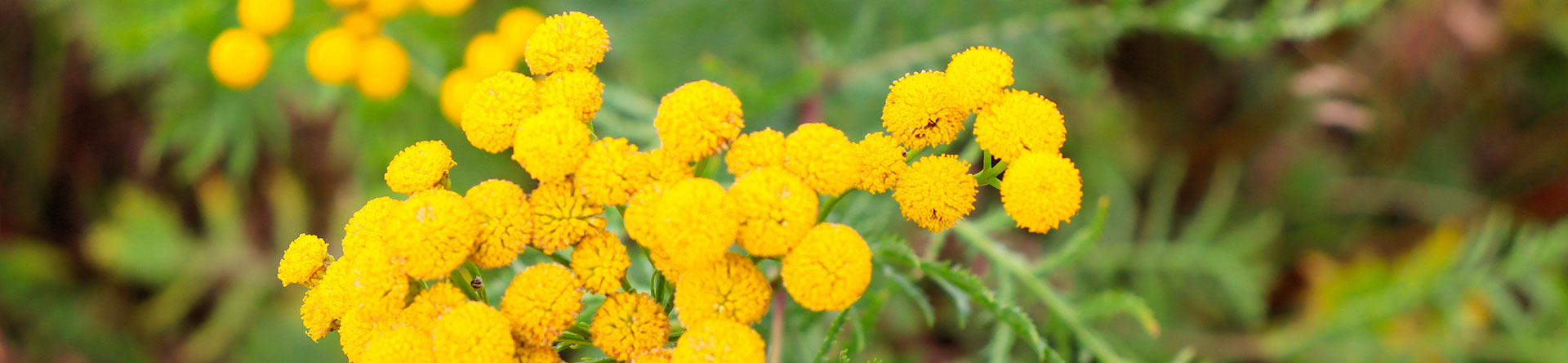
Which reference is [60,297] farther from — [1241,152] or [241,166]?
[1241,152]

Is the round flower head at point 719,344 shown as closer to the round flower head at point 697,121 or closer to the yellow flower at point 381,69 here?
the round flower head at point 697,121

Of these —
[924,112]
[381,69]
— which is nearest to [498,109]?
[924,112]

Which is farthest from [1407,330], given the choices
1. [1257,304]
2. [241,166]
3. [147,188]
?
[147,188]

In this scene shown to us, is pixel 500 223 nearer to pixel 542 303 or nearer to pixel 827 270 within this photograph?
pixel 542 303

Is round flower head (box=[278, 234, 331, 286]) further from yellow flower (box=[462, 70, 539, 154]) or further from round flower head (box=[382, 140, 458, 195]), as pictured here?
yellow flower (box=[462, 70, 539, 154])

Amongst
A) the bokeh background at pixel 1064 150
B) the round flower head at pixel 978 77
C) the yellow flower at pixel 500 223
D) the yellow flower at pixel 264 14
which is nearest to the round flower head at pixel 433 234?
the yellow flower at pixel 500 223

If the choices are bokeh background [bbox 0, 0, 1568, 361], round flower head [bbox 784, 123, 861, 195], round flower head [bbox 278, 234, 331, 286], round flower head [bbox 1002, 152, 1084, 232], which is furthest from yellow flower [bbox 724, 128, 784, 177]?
bokeh background [bbox 0, 0, 1568, 361]

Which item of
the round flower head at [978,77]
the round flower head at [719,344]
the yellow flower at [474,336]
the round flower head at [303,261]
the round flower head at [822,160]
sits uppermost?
the round flower head at [978,77]
